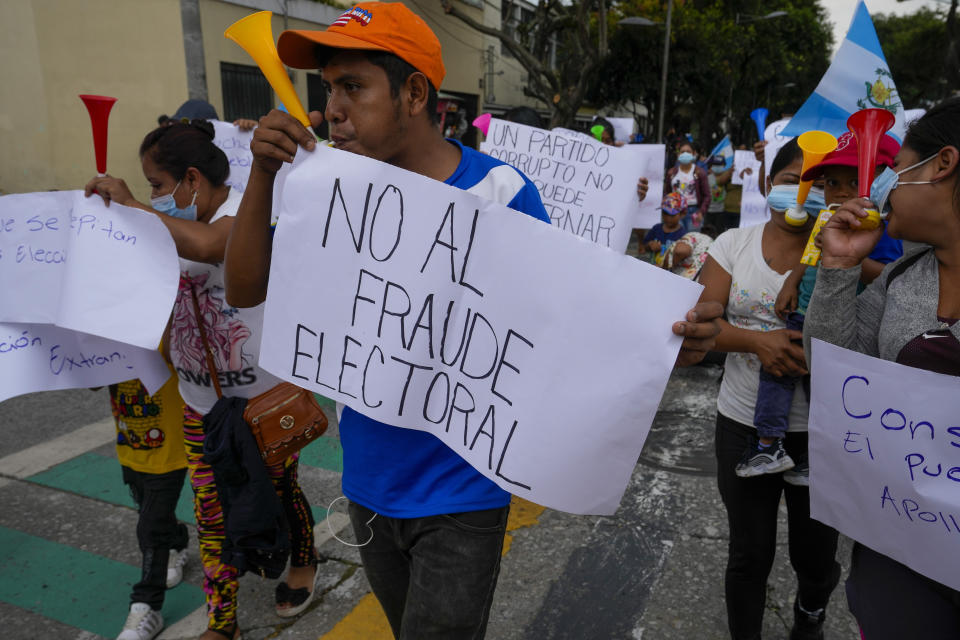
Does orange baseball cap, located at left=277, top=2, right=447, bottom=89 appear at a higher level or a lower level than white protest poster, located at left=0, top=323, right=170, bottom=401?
higher

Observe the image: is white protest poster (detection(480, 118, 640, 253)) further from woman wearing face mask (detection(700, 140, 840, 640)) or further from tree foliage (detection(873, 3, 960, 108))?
tree foliage (detection(873, 3, 960, 108))

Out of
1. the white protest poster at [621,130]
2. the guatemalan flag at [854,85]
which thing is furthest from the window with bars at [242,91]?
the guatemalan flag at [854,85]

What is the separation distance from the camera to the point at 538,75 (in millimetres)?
18172

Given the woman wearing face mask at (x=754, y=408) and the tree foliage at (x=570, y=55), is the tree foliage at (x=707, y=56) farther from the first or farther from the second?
the woman wearing face mask at (x=754, y=408)

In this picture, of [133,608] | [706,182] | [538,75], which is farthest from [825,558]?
[538,75]

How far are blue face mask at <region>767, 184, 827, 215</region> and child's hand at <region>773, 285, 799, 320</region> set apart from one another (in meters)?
0.29

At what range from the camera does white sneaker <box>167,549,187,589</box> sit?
126 inches

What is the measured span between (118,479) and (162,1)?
10479mm

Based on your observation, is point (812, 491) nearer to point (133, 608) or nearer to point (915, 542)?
point (915, 542)

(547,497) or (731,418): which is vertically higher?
(547,497)

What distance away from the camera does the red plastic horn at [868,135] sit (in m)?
1.83

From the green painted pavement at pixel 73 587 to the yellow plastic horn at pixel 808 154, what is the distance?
9.28ft

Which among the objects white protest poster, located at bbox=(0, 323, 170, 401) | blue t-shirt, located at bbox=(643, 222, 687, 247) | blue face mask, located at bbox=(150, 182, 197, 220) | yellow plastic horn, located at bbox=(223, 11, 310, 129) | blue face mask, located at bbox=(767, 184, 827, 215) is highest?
yellow plastic horn, located at bbox=(223, 11, 310, 129)

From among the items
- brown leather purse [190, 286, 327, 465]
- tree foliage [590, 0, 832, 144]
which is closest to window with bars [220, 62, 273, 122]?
brown leather purse [190, 286, 327, 465]
